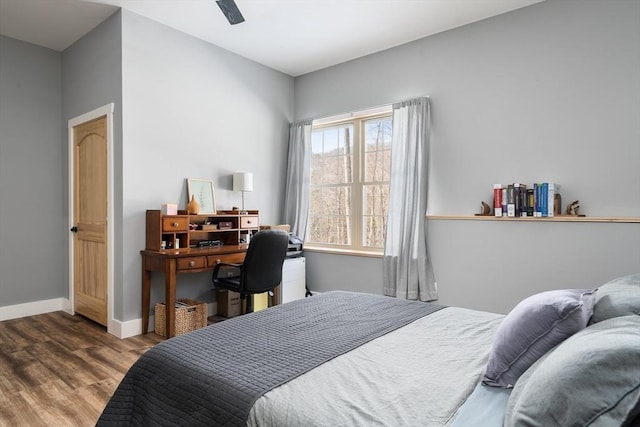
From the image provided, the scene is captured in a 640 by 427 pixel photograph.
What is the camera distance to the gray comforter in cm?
117

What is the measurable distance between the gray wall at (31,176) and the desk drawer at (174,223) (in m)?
→ 1.78

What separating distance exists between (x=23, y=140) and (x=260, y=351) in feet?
13.6

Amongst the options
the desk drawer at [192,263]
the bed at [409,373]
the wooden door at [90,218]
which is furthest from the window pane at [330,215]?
→ the bed at [409,373]

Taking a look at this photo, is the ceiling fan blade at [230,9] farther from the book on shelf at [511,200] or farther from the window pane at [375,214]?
the book on shelf at [511,200]

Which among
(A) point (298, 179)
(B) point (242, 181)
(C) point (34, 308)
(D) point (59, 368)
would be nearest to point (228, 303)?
(B) point (242, 181)

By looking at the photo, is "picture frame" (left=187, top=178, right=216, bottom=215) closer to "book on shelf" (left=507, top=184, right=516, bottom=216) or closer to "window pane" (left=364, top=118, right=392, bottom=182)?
"window pane" (left=364, top=118, right=392, bottom=182)

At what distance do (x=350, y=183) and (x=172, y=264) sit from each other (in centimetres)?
224

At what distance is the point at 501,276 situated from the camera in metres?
3.29

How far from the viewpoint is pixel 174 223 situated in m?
3.46

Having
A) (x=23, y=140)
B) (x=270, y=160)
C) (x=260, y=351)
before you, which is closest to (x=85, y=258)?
(x=23, y=140)

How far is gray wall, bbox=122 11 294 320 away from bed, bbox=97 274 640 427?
7.36ft

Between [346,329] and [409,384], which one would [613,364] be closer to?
[409,384]

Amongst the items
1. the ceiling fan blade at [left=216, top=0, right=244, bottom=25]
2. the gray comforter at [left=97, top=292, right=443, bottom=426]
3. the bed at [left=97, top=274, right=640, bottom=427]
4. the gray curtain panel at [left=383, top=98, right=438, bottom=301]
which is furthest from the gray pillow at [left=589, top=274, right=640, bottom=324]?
the ceiling fan blade at [left=216, top=0, right=244, bottom=25]

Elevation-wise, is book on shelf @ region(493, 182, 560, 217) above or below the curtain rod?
below
